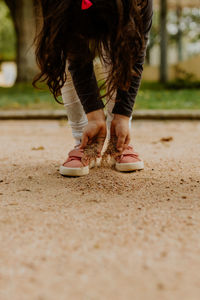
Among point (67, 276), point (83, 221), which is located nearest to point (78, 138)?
point (83, 221)

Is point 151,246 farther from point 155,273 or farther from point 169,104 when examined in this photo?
point 169,104

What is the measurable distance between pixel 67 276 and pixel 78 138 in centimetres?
125

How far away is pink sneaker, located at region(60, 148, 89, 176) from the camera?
2.03m

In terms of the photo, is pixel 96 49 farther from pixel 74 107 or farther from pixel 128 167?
pixel 128 167

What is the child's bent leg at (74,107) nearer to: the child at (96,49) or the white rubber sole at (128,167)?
the child at (96,49)

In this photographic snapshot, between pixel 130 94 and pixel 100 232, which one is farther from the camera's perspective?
pixel 130 94

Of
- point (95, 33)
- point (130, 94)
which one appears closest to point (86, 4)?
point (95, 33)

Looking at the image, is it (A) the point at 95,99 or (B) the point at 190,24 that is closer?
(A) the point at 95,99

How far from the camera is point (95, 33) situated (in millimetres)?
1631

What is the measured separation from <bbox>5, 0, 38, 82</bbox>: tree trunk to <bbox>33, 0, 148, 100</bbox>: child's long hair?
27.7 feet

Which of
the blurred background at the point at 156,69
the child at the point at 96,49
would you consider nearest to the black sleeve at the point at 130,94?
the child at the point at 96,49

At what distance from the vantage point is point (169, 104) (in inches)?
203

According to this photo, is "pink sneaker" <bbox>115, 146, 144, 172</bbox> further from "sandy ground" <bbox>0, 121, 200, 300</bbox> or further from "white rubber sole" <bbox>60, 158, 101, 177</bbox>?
A: "white rubber sole" <bbox>60, 158, 101, 177</bbox>

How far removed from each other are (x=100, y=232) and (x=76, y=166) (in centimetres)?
75
